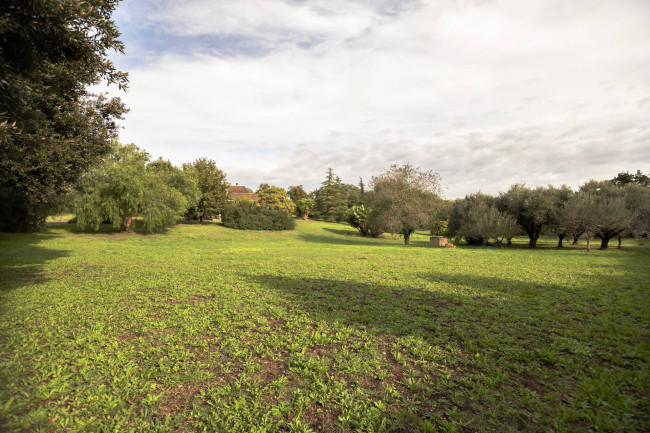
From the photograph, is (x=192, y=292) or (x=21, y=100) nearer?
(x=21, y=100)

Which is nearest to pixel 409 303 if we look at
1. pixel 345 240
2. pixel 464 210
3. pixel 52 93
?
pixel 52 93

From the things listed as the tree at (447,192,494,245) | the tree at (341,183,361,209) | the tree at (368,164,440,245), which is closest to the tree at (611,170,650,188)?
the tree at (447,192,494,245)

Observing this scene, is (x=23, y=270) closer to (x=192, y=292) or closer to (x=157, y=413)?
(x=192, y=292)

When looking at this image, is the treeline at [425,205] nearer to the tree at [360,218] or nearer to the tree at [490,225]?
the tree at [490,225]

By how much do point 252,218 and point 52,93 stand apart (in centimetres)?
3193

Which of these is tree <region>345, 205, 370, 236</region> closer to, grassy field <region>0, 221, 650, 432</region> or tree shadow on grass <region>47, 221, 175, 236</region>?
tree shadow on grass <region>47, 221, 175, 236</region>

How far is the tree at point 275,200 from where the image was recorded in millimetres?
47531

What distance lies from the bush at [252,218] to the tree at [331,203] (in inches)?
966

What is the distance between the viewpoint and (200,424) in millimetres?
2992

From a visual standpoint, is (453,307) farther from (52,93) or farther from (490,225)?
(490,225)

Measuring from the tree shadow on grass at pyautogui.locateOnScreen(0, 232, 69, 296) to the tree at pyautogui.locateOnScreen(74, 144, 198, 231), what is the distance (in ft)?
12.9

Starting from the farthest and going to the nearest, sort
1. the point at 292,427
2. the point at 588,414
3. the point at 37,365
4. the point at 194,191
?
the point at 194,191, the point at 37,365, the point at 588,414, the point at 292,427

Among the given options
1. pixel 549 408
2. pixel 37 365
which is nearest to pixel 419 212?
pixel 549 408

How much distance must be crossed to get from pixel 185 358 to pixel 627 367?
20.1 feet
